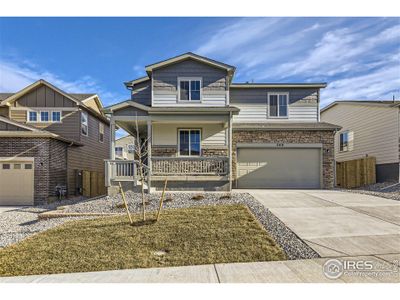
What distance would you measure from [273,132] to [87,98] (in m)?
12.9

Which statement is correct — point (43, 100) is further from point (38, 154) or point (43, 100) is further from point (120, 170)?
point (120, 170)

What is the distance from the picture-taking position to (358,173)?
17281 mm

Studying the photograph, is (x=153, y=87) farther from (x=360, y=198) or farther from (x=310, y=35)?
(x=360, y=198)

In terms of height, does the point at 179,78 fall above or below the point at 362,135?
above

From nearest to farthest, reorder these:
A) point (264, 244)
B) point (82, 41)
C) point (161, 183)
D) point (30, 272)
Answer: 1. point (30, 272)
2. point (264, 244)
3. point (82, 41)
4. point (161, 183)

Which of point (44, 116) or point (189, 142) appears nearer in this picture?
point (189, 142)

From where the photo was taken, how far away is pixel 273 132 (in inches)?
599

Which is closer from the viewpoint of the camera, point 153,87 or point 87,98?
point 153,87

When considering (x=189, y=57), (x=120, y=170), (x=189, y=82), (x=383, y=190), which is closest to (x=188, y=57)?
(x=189, y=57)

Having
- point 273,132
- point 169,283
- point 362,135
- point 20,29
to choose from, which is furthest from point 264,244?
point 362,135

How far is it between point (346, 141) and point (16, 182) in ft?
69.6

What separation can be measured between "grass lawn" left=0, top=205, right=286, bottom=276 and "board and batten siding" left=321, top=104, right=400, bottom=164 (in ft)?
42.5

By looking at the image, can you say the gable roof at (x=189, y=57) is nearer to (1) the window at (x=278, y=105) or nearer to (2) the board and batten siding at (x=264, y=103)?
(2) the board and batten siding at (x=264, y=103)

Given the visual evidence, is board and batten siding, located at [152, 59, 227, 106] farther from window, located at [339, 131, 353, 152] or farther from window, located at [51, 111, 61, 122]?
window, located at [339, 131, 353, 152]
